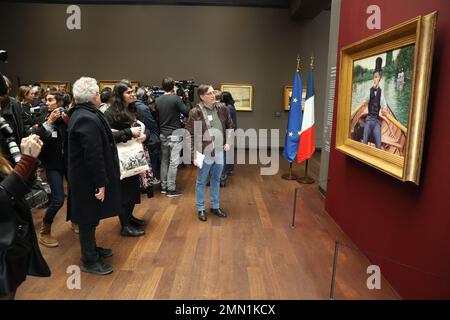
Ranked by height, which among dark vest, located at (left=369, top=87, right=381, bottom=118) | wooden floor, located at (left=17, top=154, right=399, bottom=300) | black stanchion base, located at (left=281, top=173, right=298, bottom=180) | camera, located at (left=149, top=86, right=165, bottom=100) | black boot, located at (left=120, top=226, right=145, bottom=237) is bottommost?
wooden floor, located at (left=17, top=154, right=399, bottom=300)

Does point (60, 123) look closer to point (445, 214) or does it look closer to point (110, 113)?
point (110, 113)

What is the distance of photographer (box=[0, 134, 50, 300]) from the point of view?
58.0 inches

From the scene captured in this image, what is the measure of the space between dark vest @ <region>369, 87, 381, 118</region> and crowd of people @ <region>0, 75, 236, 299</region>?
5.53 feet

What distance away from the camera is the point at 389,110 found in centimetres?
256

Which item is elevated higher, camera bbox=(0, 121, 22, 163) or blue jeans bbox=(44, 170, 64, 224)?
camera bbox=(0, 121, 22, 163)

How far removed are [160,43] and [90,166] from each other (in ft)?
23.6

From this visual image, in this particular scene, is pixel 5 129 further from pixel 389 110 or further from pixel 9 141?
pixel 389 110

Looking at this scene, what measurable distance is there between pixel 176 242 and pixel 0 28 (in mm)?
8835

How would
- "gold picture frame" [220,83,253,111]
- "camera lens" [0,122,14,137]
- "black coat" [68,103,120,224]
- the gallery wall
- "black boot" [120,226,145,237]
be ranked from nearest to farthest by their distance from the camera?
1. "camera lens" [0,122,14,137]
2. "black coat" [68,103,120,224]
3. "black boot" [120,226,145,237]
4. the gallery wall
5. "gold picture frame" [220,83,253,111]

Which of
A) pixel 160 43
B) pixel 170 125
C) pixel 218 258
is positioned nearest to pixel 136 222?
pixel 218 258

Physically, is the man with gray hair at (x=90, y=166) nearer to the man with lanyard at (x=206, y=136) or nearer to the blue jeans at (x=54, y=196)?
the blue jeans at (x=54, y=196)

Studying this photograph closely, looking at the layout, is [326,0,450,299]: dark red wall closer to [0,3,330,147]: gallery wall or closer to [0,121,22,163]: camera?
[0,121,22,163]: camera

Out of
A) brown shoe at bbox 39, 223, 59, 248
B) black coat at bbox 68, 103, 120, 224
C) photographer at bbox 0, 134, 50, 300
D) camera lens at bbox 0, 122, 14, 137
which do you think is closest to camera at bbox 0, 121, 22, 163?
camera lens at bbox 0, 122, 14, 137

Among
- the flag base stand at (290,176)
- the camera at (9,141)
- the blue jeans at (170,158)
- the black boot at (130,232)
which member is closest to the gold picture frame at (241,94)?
the flag base stand at (290,176)
